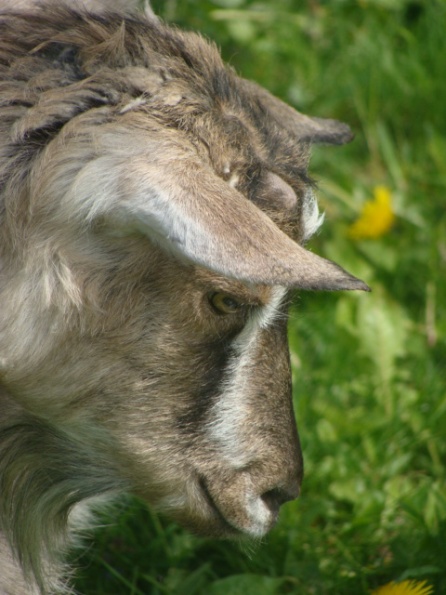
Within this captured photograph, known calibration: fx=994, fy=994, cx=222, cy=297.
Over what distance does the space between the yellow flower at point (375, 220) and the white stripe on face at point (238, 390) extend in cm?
205

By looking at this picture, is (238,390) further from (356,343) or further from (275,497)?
(356,343)

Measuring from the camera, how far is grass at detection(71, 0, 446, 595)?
131 inches

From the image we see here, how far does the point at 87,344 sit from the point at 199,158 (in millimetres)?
544

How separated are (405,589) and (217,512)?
2.22 feet

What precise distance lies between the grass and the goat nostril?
0.37 meters

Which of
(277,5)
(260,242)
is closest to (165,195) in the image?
(260,242)

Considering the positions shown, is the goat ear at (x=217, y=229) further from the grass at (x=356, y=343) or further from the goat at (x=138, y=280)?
the grass at (x=356, y=343)

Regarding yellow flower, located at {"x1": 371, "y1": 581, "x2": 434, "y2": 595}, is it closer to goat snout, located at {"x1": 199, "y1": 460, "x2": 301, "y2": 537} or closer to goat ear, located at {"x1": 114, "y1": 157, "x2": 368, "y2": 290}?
goat snout, located at {"x1": 199, "y1": 460, "x2": 301, "y2": 537}

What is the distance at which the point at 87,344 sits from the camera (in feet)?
8.17

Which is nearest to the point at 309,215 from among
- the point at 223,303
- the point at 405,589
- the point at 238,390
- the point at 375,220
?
the point at 223,303

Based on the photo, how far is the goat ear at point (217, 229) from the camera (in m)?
2.05

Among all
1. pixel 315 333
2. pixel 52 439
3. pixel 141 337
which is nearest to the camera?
pixel 141 337

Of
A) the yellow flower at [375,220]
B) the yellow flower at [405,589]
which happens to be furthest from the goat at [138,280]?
the yellow flower at [375,220]

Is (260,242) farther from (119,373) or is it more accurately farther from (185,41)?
(185,41)
